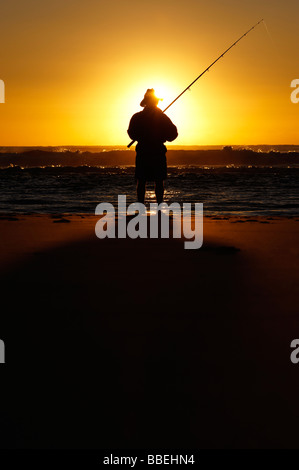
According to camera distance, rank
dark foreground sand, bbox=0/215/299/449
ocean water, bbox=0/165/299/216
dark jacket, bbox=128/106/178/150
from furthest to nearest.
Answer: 1. ocean water, bbox=0/165/299/216
2. dark jacket, bbox=128/106/178/150
3. dark foreground sand, bbox=0/215/299/449

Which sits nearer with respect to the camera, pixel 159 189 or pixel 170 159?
pixel 159 189

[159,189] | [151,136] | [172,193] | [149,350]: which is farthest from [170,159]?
[149,350]

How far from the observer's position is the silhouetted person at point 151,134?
23.5ft

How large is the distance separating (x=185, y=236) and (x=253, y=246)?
757 mm

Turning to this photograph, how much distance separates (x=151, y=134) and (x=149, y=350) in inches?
194

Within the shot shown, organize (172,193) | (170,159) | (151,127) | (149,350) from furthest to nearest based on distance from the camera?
(170,159) → (172,193) → (151,127) → (149,350)

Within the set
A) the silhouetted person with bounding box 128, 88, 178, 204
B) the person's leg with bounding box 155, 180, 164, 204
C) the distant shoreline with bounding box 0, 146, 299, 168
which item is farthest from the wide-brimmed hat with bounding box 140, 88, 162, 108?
the distant shoreline with bounding box 0, 146, 299, 168

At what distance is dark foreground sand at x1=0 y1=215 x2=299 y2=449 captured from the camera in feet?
6.24

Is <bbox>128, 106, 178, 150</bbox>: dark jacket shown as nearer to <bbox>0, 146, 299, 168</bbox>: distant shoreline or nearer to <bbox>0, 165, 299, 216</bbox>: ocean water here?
<bbox>0, 165, 299, 216</bbox>: ocean water

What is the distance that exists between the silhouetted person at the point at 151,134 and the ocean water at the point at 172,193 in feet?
6.67

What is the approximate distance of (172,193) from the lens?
12.8 metres

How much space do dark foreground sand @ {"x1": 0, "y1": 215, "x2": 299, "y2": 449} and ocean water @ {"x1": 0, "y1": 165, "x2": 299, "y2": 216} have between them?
16.6 ft

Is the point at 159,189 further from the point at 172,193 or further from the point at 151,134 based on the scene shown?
the point at 172,193

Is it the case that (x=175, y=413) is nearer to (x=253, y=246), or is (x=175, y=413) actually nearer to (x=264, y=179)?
(x=253, y=246)
